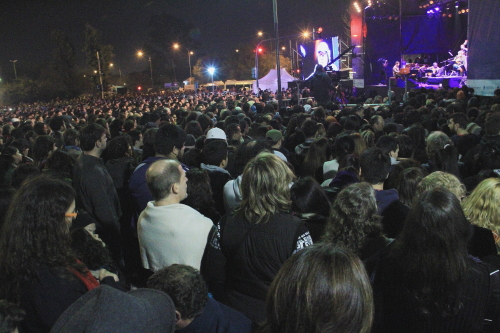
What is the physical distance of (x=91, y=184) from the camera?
15.3 feet

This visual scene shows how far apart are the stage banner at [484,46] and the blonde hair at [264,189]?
19.4 metres

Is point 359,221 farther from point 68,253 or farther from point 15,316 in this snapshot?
point 15,316

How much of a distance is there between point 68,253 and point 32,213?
292 millimetres

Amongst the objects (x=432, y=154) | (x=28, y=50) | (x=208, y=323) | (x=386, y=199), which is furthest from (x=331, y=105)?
(x=28, y=50)

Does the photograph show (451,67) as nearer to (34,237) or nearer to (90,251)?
(90,251)

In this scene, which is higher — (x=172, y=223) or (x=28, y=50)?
(x=28, y=50)

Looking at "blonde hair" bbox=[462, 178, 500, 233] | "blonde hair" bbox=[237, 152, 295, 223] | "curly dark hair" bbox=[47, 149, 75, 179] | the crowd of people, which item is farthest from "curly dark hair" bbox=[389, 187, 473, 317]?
"curly dark hair" bbox=[47, 149, 75, 179]

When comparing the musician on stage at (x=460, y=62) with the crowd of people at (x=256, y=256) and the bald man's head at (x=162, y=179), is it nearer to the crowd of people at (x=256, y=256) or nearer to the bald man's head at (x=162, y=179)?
the crowd of people at (x=256, y=256)

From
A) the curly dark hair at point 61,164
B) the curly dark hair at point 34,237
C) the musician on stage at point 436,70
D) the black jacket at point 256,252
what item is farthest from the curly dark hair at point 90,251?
the musician on stage at point 436,70

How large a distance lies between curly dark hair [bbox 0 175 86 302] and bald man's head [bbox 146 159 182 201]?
1.04 meters

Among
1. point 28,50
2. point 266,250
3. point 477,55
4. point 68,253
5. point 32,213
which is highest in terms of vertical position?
point 28,50

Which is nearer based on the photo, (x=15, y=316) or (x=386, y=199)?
(x=15, y=316)

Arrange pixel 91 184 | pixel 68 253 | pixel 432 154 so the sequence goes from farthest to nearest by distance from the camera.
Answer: pixel 432 154 < pixel 91 184 < pixel 68 253

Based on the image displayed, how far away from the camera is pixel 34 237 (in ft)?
7.54
